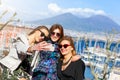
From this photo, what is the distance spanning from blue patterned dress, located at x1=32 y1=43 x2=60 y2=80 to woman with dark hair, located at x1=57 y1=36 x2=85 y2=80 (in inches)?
1.7

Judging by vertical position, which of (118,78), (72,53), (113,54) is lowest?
(118,78)

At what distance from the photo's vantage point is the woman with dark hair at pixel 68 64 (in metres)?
3.03

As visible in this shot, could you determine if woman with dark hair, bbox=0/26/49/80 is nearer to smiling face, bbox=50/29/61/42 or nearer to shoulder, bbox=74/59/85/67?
smiling face, bbox=50/29/61/42

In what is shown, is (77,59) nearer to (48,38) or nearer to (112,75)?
(48,38)

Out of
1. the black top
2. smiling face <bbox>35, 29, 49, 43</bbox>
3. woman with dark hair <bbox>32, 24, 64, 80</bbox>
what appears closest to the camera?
the black top

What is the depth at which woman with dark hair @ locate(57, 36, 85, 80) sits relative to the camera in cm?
303

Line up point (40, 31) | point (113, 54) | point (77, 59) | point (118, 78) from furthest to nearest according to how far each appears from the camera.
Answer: point (118, 78), point (113, 54), point (40, 31), point (77, 59)

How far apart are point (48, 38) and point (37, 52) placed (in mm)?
188

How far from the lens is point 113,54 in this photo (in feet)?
19.4

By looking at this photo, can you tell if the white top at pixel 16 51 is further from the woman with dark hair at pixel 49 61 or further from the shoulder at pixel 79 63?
the shoulder at pixel 79 63

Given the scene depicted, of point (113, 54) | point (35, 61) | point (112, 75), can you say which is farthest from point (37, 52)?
point (112, 75)

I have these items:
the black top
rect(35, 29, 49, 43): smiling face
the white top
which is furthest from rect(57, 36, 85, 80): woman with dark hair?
the white top

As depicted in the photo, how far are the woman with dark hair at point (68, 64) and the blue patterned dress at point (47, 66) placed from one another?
0.04 meters

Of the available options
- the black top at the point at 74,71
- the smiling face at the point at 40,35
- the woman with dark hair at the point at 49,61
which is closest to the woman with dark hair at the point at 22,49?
the smiling face at the point at 40,35
